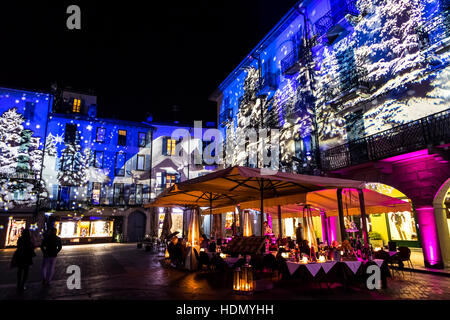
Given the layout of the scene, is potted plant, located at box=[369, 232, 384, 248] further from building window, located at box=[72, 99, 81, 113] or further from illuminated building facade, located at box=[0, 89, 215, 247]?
building window, located at box=[72, 99, 81, 113]

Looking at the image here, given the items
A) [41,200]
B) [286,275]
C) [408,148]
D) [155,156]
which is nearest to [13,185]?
[41,200]

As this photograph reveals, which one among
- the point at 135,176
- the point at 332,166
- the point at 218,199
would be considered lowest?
the point at 218,199

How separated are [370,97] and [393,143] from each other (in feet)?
9.71

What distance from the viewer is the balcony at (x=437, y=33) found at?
422 inches

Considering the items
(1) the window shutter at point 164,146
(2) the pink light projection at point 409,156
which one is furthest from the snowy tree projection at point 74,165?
(2) the pink light projection at point 409,156

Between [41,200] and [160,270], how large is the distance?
20.3 metres

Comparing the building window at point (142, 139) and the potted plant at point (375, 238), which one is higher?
the building window at point (142, 139)

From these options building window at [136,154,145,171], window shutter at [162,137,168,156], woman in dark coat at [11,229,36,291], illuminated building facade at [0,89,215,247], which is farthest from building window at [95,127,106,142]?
woman in dark coat at [11,229,36,291]

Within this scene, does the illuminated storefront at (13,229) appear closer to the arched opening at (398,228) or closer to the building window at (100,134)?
the building window at (100,134)

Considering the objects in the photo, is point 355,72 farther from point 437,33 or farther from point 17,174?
point 17,174

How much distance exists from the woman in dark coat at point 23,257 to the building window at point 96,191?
2195cm

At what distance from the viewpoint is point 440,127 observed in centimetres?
1028

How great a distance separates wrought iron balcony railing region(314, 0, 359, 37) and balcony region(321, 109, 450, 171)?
669 centimetres
